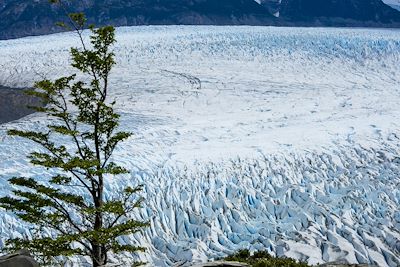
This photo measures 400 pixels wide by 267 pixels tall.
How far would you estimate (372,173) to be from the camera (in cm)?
1670

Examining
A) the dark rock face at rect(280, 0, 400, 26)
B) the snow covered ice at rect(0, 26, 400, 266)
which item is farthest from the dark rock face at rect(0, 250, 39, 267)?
the dark rock face at rect(280, 0, 400, 26)

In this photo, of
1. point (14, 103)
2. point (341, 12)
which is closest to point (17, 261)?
point (14, 103)

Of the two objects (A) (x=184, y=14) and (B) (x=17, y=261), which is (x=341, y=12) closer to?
(A) (x=184, y=14)

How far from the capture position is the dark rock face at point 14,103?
2622cm

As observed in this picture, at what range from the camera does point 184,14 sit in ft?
281

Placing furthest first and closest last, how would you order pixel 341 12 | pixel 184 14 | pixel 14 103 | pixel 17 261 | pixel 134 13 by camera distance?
pixel 341 12 → pixel 134 13 → pixel 184 14 → pixel 14 103 → pixel 17 261

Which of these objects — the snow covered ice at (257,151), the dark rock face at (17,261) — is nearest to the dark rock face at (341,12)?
the snow covered ice at (257,151)

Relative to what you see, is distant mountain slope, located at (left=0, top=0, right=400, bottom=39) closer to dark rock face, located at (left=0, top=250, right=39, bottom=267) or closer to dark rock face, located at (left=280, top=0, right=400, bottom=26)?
dark rock face, located at (left=280, top=0, right=400, bottom=26)

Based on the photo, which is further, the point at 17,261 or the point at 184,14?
the point at 184,14

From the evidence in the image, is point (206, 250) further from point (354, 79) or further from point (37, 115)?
point (354, 79)

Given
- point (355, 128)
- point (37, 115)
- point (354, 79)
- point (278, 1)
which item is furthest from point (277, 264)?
point (278, 1)

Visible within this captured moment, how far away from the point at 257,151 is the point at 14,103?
14728mm

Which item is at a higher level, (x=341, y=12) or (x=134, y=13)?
(x=341, y=12)

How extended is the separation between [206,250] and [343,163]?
602 cm
